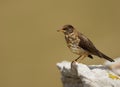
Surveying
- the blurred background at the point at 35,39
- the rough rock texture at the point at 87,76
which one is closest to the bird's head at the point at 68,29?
the rough rock texture at the point at 87,76

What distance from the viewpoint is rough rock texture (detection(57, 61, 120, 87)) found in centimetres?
190

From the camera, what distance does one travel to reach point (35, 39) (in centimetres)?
302

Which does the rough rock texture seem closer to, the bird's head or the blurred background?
the bird's head

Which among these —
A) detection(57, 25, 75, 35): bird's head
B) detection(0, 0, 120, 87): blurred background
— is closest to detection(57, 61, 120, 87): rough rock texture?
detection(57, 25, 75, 35): bird's head

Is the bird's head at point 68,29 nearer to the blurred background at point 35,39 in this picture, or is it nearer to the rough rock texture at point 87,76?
the rough rock texture at point 87,76

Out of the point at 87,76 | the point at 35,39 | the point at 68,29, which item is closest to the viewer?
the point at 87,76

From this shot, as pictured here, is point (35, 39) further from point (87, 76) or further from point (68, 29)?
point (87, 76)

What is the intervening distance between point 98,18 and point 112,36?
12 centimetres

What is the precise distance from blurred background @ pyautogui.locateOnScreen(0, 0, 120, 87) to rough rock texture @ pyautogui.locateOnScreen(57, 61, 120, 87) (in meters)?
0.95

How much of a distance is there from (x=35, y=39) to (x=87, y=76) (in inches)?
44.9

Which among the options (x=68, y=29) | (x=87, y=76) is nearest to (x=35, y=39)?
(x=68, y=29)

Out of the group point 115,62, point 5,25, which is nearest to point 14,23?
point 5,25

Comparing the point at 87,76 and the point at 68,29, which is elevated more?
the point at 68,29

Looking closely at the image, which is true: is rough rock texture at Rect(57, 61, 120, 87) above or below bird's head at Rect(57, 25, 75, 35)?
below
